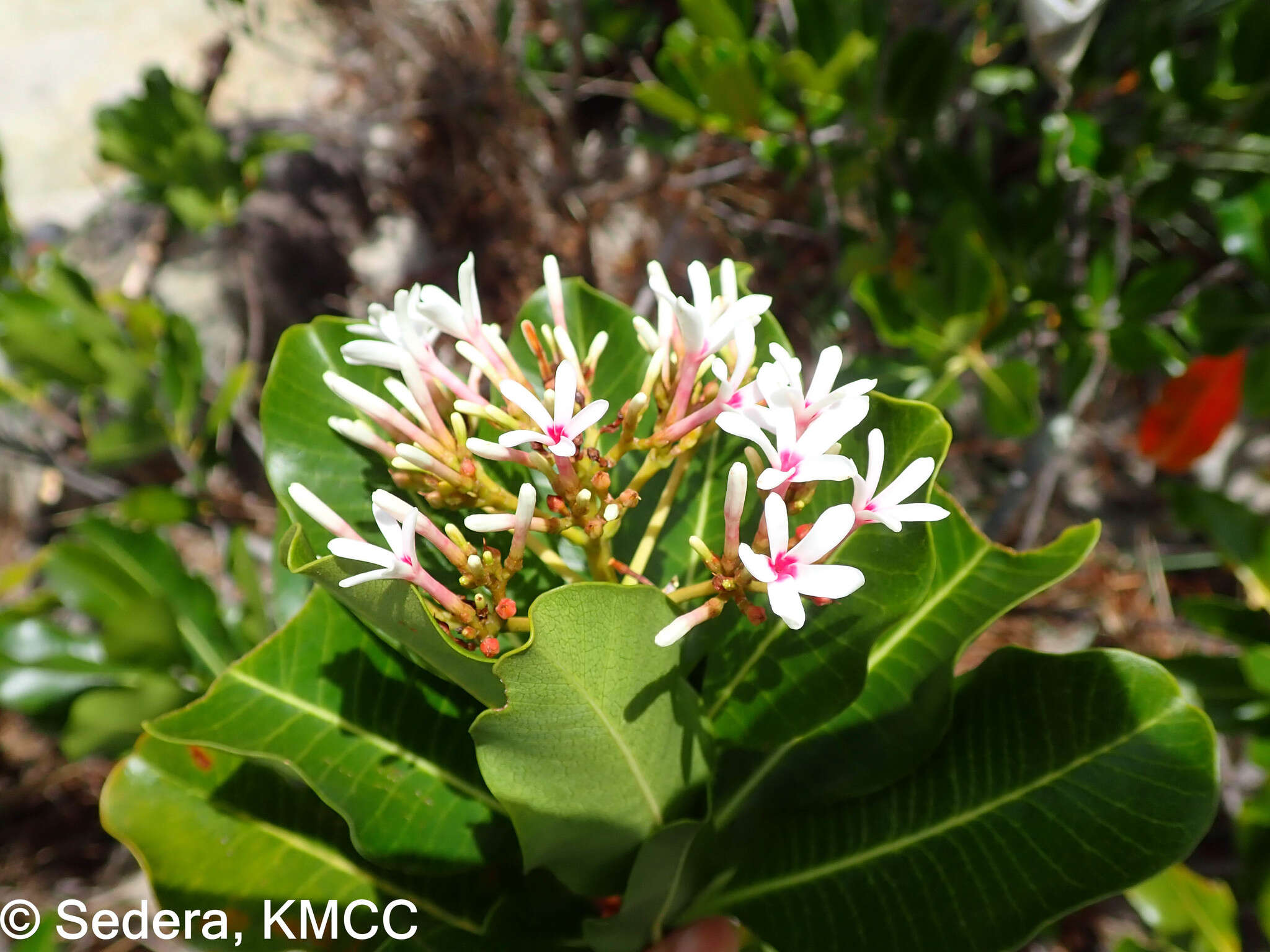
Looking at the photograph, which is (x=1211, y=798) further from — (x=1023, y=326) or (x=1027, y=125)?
(x=1027, y=125)

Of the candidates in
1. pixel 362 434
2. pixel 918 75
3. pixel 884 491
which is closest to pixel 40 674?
pixel 362 434

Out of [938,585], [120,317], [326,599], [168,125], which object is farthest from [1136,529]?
[120,317]

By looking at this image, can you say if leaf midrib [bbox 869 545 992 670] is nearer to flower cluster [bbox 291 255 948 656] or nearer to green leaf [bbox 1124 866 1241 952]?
flower cluster [bbox 291 255 948 656]

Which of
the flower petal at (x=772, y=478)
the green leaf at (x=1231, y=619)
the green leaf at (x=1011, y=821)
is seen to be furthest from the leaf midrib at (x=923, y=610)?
the green leaf at (x=1231, y=619)

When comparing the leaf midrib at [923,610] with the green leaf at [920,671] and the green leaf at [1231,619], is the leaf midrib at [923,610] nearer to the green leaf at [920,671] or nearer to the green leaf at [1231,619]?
the green leaf at [920,671]

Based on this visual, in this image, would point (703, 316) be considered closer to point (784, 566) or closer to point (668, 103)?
point (784, 566)
